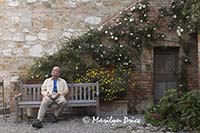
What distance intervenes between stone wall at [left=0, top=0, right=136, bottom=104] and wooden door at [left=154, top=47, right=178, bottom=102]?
7.72 feet

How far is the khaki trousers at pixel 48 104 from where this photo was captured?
9.52m

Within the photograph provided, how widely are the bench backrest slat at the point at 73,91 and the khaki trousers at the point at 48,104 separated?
0.73 m

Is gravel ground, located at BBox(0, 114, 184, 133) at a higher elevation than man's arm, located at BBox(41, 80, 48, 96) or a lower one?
lower

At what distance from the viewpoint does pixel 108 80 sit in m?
10.8

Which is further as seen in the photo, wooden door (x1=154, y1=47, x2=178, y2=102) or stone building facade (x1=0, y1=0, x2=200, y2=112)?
stone building facade (x1=0, y1=0, x2=200, y2=112)

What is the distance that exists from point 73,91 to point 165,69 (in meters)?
3.00

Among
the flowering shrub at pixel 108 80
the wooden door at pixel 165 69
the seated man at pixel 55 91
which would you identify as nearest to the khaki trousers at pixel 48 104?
the seated man at pixel 55 91

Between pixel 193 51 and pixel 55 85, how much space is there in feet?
13.7

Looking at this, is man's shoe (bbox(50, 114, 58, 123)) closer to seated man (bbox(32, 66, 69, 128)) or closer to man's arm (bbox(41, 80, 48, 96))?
seated man (bbox(32, 66, 69, 128))

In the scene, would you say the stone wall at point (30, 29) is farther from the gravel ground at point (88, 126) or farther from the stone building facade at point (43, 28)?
the gravel ground at point (88, 126)

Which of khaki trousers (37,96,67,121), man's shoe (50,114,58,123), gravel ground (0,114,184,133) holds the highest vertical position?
khaki trousers (37,96,67,121)

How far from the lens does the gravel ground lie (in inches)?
331

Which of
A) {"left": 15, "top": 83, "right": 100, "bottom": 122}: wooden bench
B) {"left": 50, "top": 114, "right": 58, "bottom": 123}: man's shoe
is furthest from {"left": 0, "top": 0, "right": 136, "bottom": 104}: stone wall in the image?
{"left": 50, "top": 114, "right": 58, "bottom": 123}: man's shoe

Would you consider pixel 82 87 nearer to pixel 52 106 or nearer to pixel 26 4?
pixel 52 106
